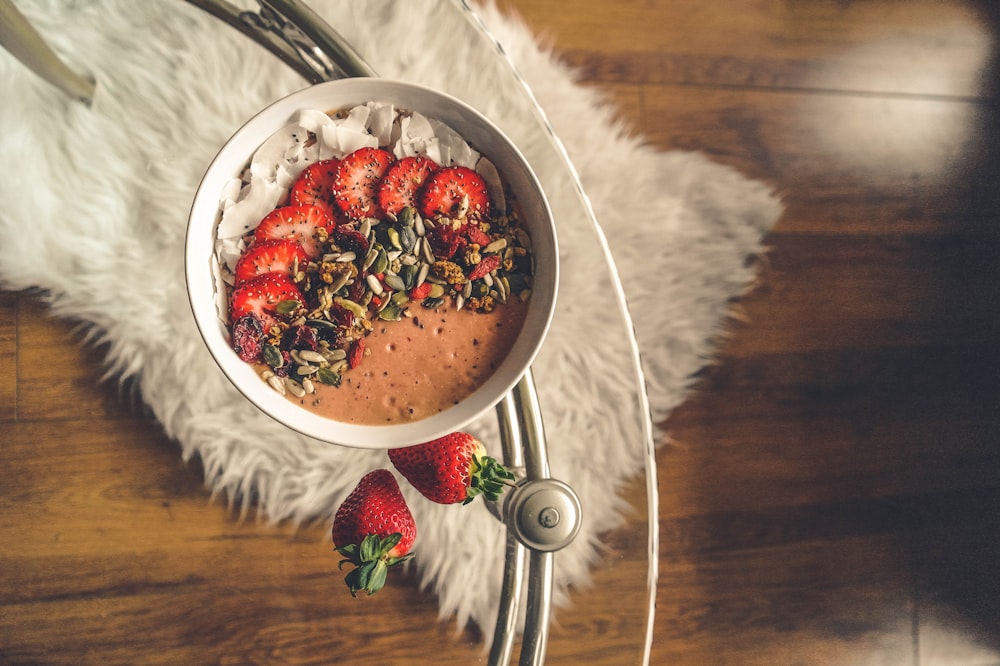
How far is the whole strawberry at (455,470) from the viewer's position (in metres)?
0.58

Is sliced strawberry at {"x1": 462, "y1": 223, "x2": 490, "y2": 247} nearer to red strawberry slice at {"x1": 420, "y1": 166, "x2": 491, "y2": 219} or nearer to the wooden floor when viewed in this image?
red strawberry slice at {"x1": 420, "y1": 166, "x2": 491, "y2": 219}

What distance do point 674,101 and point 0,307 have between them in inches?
39.7

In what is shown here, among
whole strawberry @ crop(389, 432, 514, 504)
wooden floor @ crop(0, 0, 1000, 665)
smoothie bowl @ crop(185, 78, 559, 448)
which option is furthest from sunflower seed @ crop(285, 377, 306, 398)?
wooden floor @ crop(0, 0, 1000, 665)

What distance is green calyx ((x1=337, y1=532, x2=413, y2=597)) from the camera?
57cm

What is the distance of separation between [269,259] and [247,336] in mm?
62

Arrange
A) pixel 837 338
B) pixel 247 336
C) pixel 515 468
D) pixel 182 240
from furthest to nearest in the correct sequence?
pixel 837 338 → pixel 182 240 → pixel 515 468 → pixel 247 336

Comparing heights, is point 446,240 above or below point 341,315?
above

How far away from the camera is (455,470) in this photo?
0.58m

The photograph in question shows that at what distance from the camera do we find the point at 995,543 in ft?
3.92

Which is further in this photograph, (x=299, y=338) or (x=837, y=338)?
(x=837, y=338)

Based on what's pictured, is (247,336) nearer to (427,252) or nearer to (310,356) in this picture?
(310,356)

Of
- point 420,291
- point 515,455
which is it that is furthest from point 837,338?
point 420,291

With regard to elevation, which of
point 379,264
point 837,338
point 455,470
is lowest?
point 455,470

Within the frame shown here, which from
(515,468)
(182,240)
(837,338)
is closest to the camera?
(515,468)
